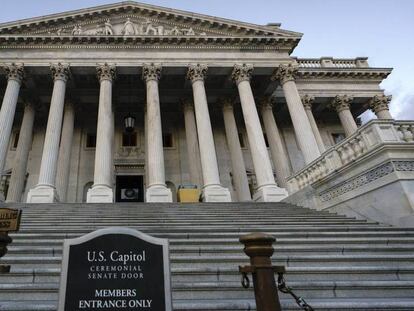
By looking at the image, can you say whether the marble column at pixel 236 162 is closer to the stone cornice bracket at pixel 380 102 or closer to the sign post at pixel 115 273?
the stone cornice bracket at pixel 380 102

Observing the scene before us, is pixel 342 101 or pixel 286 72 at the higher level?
pixel 342 101

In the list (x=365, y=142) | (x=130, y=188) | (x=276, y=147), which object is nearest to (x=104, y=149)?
(x=130, y=188)

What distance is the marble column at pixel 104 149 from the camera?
47.7 feet

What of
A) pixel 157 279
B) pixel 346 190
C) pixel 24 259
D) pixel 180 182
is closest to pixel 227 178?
pixel 180 182

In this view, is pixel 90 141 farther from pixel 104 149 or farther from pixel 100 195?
pixel 100 195

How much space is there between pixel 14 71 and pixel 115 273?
19315 millimetres

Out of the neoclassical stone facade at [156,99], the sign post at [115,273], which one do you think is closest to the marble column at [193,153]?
the neoclassical stone facade at [156,99]

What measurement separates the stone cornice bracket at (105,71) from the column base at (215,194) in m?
9.54

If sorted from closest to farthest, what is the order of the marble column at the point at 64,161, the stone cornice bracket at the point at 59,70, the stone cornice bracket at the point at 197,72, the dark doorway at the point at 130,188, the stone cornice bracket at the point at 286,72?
the stone cornice bracket at the point at 59,70, the marble column at the point at 64,161, the stone cornice bracket at the point at 197,72, the stone cornice bracket at the point at 286,72, the dark doorway at the point at 130,188

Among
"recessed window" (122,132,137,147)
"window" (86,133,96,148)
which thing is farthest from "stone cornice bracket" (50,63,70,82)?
"recessed window" (122,132,137,147)

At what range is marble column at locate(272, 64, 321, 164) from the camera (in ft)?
54.5

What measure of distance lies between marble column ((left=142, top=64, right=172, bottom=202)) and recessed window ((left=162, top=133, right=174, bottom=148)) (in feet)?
21.1

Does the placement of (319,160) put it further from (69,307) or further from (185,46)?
(185,46)

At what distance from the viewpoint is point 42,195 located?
47.5 ft
